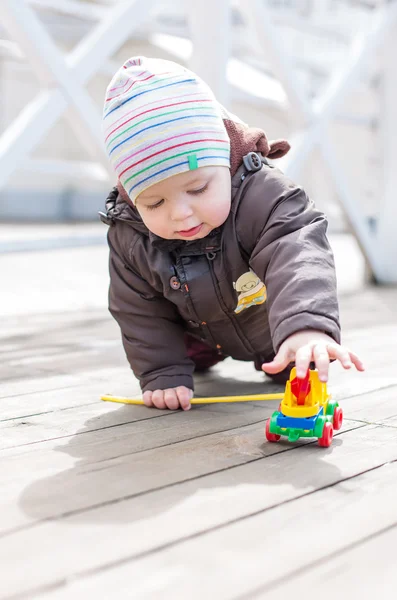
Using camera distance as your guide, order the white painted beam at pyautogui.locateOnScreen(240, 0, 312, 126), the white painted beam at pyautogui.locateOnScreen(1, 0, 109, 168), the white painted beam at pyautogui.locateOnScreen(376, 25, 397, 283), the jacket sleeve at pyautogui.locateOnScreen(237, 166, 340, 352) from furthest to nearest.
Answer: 1. the white painted beam at pyautogui.locateOnScreen(376, 25, 397, 283)
2. the white painted beam at pyautogui.locateOnScreen(240, 0, 312, 126)
3. the white painted beam at pyautogui.locateOnScreen(1, 0, 109, 168)
4. the jacket sleeve at pyautogui.locateOnScreen(237, 166, 340, 352)

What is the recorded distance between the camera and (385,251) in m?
3.20

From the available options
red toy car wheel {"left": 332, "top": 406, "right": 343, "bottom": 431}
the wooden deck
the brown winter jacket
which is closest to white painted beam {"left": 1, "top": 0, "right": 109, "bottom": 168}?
the brown winter jacket

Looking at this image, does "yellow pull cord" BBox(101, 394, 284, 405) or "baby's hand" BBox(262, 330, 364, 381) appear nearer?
"baby's hand" BBox(262, 330, 364, 381)

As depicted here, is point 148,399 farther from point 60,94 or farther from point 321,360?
point 60,94

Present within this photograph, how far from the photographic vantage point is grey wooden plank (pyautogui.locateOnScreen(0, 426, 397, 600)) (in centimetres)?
64

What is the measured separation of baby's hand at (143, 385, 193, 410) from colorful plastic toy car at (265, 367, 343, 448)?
25cm

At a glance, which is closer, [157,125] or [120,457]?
[120,457]

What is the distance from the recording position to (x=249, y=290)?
129 cm

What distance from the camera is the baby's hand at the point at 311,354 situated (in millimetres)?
896

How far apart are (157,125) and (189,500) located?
0.55 m

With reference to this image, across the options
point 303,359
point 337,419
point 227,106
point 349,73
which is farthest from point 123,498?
point 349,73

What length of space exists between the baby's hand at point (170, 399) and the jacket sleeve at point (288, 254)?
0.24m

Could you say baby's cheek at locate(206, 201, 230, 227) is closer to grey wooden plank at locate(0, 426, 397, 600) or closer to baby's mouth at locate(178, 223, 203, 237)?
baby's mouth at locate(178, 223, 203, 237)

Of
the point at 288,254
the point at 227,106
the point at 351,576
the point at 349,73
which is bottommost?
the point at 351,576
